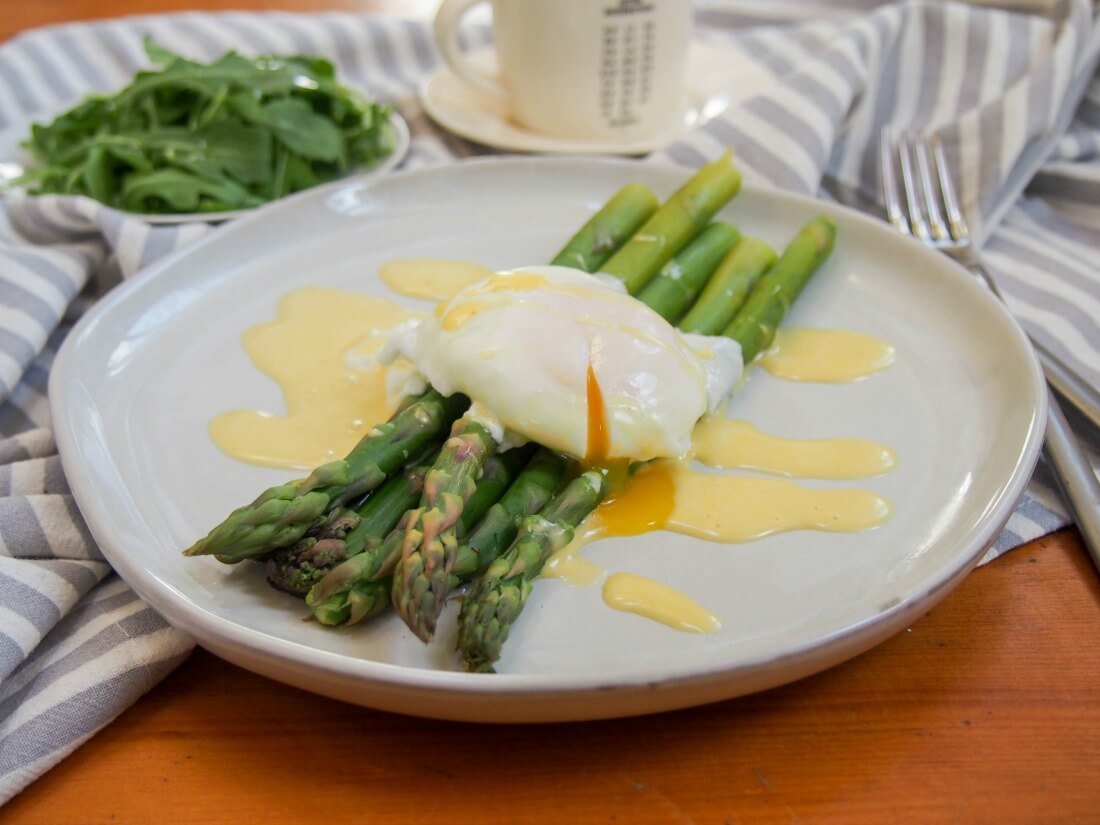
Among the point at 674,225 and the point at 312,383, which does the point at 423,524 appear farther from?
the point at 674,225

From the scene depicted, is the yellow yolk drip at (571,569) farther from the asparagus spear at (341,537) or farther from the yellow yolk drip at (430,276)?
the yellow yolk drip at (430,276)

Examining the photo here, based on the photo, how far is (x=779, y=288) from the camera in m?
1.97

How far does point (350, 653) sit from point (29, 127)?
7.39 feet

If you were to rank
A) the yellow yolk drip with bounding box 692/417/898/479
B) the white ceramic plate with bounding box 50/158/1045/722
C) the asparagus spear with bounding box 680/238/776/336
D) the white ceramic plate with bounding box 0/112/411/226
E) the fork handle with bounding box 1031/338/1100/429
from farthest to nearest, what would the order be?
the white ceramic plate with bounding box 0/112/411/226
the asparagus spear with bounding box 680/238/776/336
the fork handle with bounding box 1031/338/1100/429
the yellow yolk drip with bounding box 692/417/898/479
the white ceramic plate with bounding box 50/158/1045/722

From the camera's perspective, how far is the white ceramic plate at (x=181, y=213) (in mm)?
2314

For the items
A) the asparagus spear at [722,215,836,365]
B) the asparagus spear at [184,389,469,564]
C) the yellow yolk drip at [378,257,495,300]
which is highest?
the asparagus spear at [184,389,469,564]

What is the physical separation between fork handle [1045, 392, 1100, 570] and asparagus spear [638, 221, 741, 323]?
26.6 inches

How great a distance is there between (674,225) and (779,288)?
25cm

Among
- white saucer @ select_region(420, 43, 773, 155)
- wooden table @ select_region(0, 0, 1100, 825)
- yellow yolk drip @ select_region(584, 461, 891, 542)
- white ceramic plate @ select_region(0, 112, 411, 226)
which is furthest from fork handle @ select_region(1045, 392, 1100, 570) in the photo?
white ceramic plate @ select_region(0, 112, 411, 226)

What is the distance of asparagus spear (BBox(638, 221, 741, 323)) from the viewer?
Result: 1.94m

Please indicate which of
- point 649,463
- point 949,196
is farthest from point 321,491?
point 949,196

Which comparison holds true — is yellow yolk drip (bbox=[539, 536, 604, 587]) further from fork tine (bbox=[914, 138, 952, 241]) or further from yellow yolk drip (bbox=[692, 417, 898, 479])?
fork tine (bbox=[914, 138, 952, 241])

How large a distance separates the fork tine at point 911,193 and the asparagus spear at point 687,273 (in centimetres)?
54

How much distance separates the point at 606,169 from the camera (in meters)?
2.42
